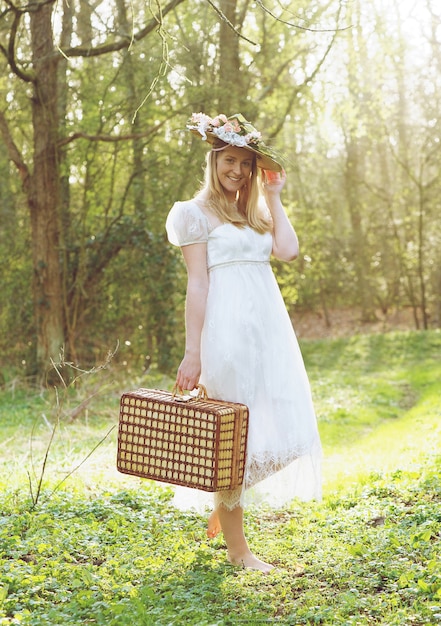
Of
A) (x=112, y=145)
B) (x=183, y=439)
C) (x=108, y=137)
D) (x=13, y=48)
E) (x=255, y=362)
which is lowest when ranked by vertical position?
(x=183, y=439)

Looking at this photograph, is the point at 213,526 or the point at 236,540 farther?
the point at 213,526

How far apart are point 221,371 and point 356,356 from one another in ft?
40.6

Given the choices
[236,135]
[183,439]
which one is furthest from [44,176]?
[183,439]

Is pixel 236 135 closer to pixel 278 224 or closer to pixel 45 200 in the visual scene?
pixel 278 224

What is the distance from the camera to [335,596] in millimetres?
3432

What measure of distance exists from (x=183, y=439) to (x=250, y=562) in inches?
30.8

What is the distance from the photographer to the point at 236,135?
3996 millimetres

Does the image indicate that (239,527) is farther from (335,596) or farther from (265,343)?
(265,343)

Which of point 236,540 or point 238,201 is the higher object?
point 238,201

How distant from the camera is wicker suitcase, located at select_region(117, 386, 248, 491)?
3.53 metres

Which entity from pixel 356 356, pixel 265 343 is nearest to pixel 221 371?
pixel 265 343

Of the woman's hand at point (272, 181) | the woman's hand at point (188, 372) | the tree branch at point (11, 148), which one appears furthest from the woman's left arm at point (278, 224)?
the tree branch at point (11, 148)

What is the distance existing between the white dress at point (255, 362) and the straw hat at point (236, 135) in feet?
1.22

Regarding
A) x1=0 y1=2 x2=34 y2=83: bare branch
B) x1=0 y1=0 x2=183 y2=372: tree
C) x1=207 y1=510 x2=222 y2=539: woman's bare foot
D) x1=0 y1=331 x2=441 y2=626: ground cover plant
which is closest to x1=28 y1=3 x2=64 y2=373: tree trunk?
x1=0 y1=0 x2=183 y2=372: tree
